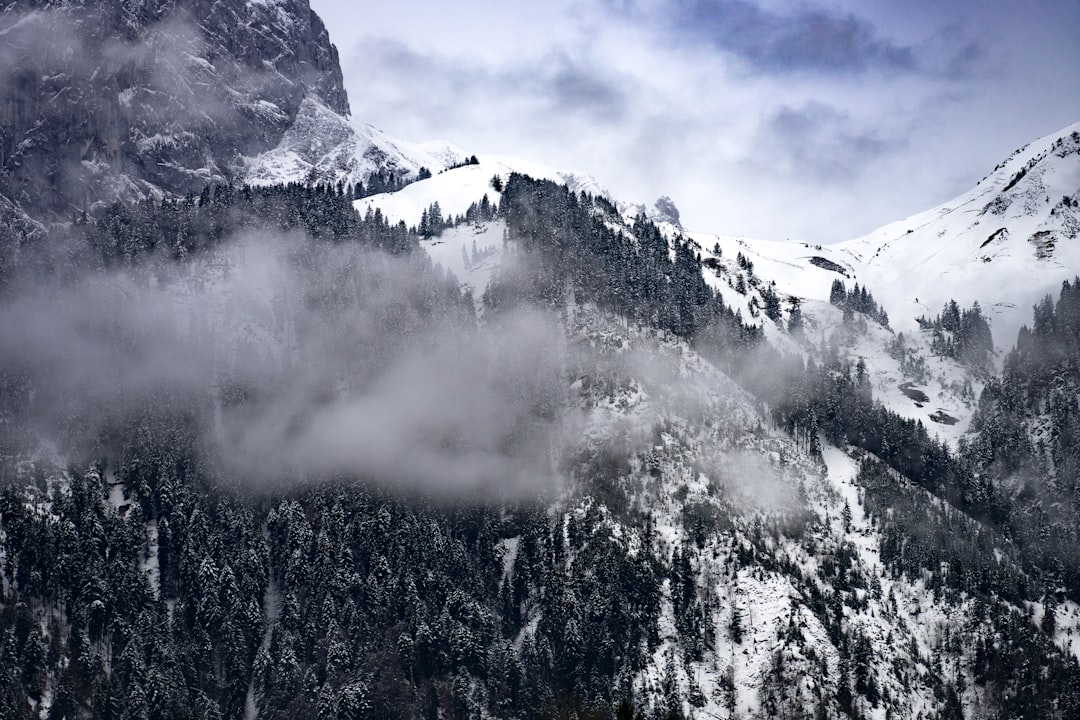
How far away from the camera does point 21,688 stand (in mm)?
199375

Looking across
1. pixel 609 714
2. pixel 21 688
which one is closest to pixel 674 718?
pixel 609 714

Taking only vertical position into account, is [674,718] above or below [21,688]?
above

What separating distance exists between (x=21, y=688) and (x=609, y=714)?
110588 millimetres

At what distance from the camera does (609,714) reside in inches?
7844

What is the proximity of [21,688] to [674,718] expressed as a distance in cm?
17503

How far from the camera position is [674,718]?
65625 mm

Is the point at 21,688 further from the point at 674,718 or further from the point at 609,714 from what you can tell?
the point at 674,718

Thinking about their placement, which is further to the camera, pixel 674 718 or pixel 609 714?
pixel 609 714

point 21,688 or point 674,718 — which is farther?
point 21,688

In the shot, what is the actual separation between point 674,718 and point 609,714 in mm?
140887

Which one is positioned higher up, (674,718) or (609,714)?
(674,718)
